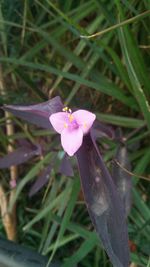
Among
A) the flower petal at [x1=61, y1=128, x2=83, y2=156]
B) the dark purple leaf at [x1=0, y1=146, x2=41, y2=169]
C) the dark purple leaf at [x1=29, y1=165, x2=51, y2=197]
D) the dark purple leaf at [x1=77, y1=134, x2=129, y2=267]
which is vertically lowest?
the dark purple leaf at [x1=29, y1=165, x2=51, y2=197]

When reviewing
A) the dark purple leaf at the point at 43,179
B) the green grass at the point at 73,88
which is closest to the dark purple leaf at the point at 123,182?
the green grass at the point at 73,88

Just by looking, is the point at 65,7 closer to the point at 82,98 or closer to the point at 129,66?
the point at 82,98

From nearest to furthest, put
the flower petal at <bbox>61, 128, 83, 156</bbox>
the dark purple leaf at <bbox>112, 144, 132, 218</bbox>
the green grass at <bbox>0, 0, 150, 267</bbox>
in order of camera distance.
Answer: the flower petal at <bbox>61, 128, 83, 156</bbox> < the dark purple leaf at <bbox>112, 144, 132, 218</bbox> < the green grass at <bbox>0, 0, 150, 267</bbox>

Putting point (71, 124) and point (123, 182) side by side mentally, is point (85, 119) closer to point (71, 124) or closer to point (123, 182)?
point (71, 124)

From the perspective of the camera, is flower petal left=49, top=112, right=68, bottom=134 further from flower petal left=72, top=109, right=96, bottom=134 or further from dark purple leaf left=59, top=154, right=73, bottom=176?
dark purple leaf left=59, top=154, right=73, bottom=176

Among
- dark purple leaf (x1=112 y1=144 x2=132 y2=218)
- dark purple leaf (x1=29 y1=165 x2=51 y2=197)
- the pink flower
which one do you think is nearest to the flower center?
the pink flower

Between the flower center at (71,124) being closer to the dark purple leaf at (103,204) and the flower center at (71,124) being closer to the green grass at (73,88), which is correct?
the dark purple leaf at (103,204)
